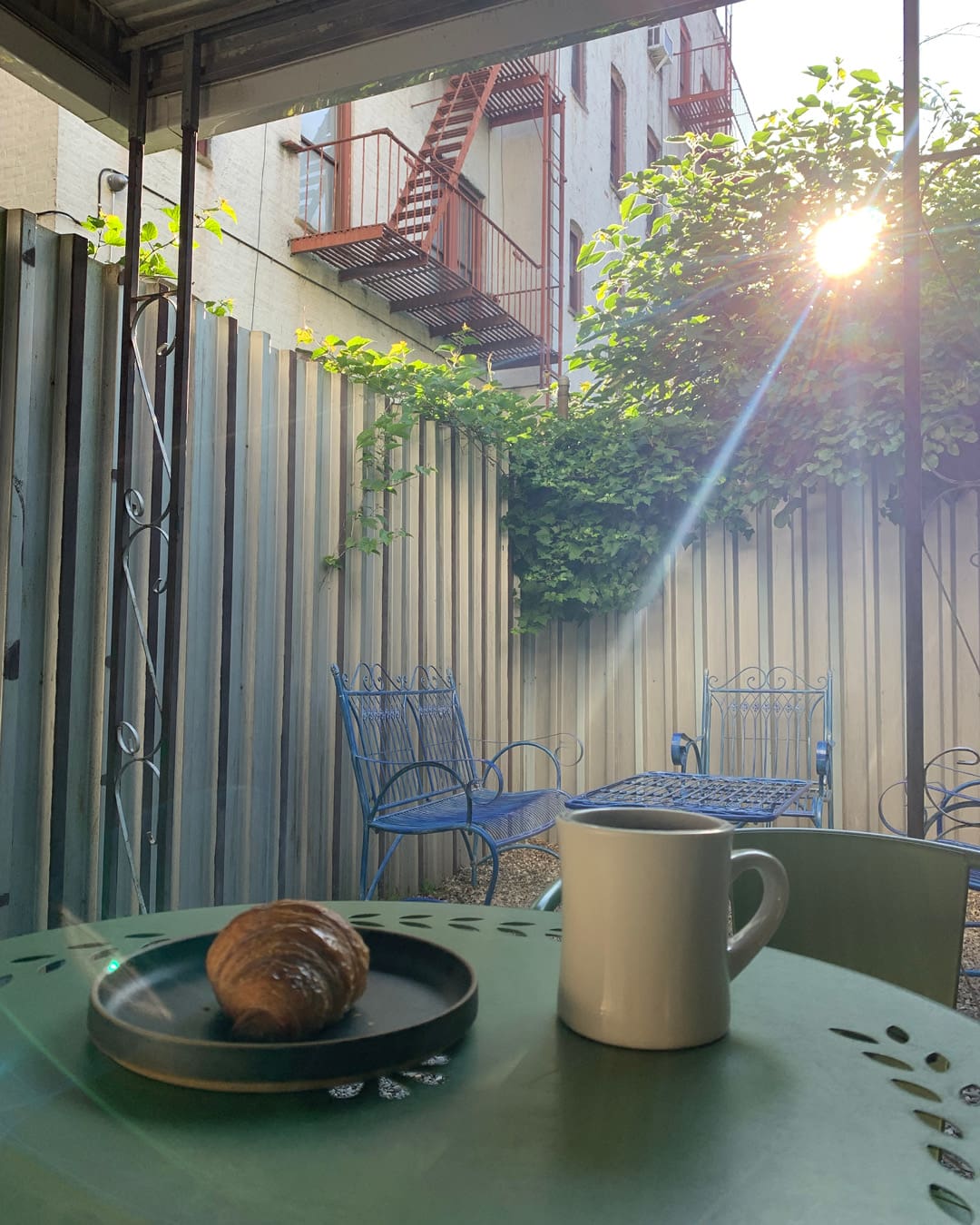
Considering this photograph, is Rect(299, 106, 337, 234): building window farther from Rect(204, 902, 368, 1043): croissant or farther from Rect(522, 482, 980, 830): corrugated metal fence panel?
Rect(204, 902, 368, 1043): croissant

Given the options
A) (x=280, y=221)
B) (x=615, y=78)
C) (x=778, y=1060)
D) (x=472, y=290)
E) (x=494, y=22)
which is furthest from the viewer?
(x=615, y=78)

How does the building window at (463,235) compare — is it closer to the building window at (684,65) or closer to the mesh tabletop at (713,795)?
the mesh tabletop at (713,795)

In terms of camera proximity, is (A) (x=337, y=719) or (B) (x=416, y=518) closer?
A: (A) (x=337, y=719)

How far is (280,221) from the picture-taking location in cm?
689

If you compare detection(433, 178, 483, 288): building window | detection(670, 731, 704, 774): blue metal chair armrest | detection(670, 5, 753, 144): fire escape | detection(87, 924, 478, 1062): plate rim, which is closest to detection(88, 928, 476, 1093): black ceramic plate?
detection(87, 924, 478, 1062): plate rim

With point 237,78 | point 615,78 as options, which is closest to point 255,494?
point 237,78

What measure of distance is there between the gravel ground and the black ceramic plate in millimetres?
2998

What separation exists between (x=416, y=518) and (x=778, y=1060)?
3721 millimetres

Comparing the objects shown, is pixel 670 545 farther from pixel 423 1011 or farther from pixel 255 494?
pixel 423 1011

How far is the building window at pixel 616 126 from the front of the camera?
11781 mm

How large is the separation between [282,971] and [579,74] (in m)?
11.9

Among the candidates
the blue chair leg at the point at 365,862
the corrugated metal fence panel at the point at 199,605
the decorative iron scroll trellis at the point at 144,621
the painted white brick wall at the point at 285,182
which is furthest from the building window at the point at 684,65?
the blue chair leg at the point at 365,862

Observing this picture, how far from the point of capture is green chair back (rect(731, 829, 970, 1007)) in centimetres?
123

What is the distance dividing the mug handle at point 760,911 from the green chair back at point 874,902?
0.57 metres
